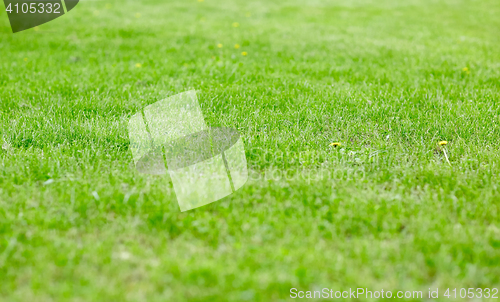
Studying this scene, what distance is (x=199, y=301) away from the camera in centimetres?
197

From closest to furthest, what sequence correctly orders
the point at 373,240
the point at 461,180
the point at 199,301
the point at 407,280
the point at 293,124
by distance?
the point at 199,301
the point at 407,280
the point at 373,240
the point at 461,180
the point at 293,124

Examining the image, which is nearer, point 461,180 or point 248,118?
point 461,180

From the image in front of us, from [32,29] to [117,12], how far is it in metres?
2.68

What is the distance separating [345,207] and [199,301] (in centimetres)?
126

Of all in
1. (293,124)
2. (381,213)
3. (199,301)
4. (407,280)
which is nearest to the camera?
(199,301)

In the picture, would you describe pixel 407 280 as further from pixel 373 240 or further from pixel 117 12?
pixel 117 12

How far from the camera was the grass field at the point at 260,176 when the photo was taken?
2.15 m

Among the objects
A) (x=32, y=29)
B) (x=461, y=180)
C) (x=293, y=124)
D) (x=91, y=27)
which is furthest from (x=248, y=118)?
(x=32, y=29)

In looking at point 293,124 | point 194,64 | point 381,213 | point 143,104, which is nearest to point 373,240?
point 381,213

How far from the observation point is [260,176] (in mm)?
3152

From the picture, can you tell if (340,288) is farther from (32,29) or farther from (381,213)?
(32,29)

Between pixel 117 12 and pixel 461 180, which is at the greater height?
pixel 117 12

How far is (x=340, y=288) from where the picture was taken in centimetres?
206

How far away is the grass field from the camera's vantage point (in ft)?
7.04
